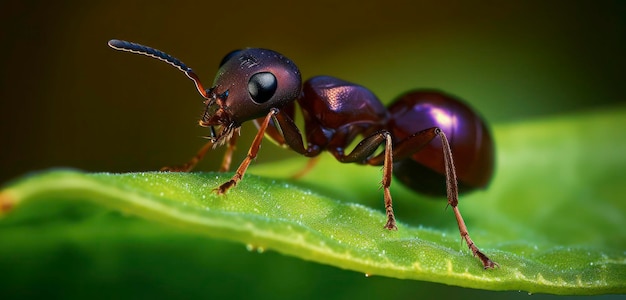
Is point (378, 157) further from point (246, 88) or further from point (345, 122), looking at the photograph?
point (246, 88)

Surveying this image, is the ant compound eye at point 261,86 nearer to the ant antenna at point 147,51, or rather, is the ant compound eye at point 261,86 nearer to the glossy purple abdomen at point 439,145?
the ant antenna at point 147,51

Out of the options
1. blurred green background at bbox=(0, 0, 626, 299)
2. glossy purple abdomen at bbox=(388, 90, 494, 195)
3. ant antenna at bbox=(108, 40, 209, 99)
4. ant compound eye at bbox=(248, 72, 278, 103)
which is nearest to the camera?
ant antenna at bbox=(108, 40, 209, 99)

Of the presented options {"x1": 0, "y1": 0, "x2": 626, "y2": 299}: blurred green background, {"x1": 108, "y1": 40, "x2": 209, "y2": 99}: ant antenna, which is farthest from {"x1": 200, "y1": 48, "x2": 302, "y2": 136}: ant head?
{"x1": 0, "y1": 0, "x2": 626, "y2": 299}: blurred green background

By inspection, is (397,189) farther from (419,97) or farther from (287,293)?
(287,293)

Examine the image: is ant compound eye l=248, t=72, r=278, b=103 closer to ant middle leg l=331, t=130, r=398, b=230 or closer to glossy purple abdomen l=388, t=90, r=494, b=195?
ant middle leg l=331, t=130, r=398, b=230

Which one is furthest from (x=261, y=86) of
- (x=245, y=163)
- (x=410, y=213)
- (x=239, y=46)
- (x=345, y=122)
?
(x=239, y=46)

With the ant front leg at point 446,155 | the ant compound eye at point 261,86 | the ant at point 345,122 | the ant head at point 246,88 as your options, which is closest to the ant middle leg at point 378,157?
the ant at point 345,122

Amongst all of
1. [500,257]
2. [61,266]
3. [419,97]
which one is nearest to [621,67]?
[419,97]

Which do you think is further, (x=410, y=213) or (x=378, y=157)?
(x=410, y=213)
